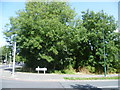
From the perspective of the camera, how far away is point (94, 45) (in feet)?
73.7

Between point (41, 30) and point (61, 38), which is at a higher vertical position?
point (41, 30)

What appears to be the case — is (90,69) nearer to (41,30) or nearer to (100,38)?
(100,38)

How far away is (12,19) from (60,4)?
24.6 ft

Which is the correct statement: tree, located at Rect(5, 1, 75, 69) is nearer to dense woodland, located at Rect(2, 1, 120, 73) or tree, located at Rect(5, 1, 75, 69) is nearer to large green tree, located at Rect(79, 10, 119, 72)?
dense woodland, located at Rect(2, 1, 120, 73)

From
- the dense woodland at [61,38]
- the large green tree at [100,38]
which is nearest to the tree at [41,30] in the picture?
the dense woodland at [61,38]

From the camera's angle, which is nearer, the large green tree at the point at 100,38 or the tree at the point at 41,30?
the tree at the point at 41,30

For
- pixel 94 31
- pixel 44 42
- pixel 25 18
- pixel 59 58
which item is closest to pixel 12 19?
pixel 25 18

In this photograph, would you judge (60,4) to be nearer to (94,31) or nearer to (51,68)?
(94,31)

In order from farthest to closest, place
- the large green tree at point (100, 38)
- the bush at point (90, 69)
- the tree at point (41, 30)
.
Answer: the bush at point (90, 69) → the large green tree at point (100, 38) → the tree at point (41, 30)

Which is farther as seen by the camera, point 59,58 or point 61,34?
point 59,58

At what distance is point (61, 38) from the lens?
1809 centimetres

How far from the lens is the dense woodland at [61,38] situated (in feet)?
58.2

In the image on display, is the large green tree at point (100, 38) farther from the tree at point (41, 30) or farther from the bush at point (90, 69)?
the tree at point (41, 30)

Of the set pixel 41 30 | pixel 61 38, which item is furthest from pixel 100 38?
pixel 41 30
